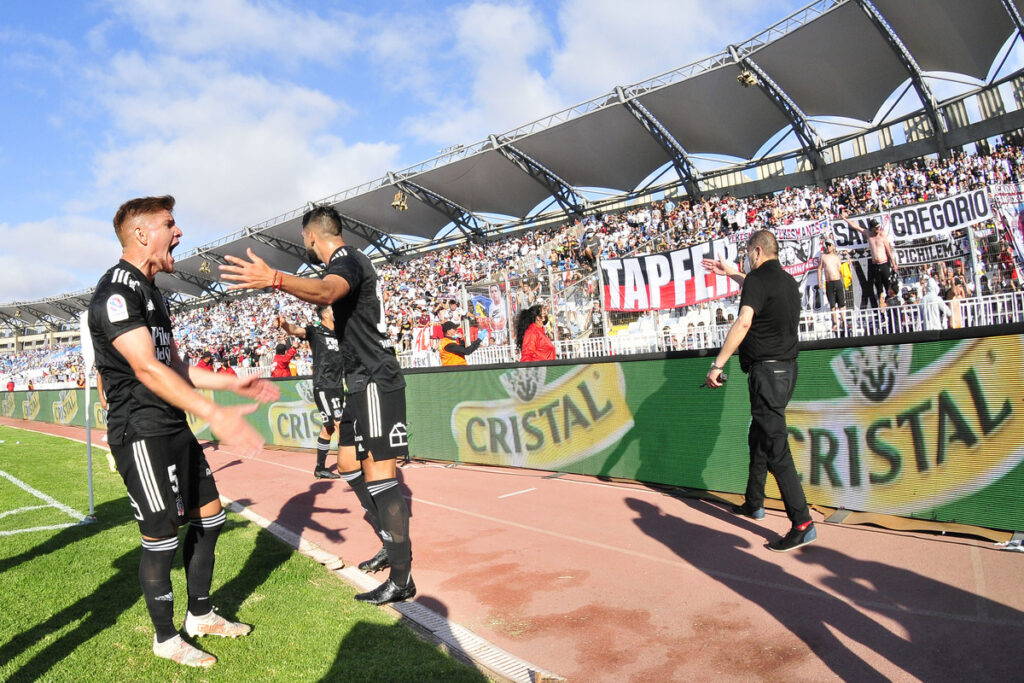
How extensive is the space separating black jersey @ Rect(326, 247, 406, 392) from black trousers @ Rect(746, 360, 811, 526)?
2.52m

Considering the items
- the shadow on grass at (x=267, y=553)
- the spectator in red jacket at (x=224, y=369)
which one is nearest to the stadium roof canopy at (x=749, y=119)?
the spectator in red jacket at (x=224, y=369)

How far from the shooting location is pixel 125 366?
10.4ft

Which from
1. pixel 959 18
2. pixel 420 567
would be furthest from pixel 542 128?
pixel 420 567

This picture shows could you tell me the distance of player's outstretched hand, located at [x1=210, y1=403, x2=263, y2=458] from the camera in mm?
2764

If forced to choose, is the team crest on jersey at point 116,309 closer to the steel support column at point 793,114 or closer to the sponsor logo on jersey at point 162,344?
the sponsor logo on jersey at point 162,344

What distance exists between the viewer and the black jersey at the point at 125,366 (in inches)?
121

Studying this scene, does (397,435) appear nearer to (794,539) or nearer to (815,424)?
(794,539)

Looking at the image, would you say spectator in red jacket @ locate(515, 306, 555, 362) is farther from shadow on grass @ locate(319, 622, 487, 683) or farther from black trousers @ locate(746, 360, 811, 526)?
shadow on grass @ locate(319, 622, 487, 683)

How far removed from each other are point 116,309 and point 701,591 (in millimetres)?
Result: 3403

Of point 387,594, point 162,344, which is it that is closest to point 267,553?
point 387,594

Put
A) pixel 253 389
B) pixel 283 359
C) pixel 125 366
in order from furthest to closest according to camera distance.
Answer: pixel 283 359, pixel 125 366, pixel 253 389

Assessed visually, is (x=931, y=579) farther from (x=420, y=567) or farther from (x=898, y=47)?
(x=898, y=47)

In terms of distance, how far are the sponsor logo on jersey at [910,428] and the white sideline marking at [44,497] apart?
22.3 feet

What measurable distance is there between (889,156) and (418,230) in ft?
75.1
